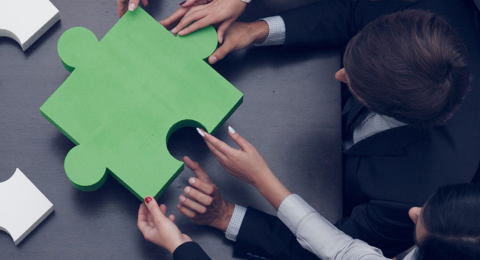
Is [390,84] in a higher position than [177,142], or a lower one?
higher

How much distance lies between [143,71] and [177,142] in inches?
9.2

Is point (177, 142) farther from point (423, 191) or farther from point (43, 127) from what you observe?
point (423, 191)

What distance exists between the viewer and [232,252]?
123cm

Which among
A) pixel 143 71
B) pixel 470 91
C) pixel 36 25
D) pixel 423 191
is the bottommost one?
pixel 423 191

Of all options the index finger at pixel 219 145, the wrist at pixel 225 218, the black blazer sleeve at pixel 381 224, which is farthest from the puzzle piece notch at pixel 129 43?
the black blazer sleeve at pixel 381 224

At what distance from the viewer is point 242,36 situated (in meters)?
1.35

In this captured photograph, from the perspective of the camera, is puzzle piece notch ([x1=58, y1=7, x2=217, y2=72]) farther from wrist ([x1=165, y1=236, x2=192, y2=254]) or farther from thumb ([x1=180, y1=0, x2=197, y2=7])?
wrist ([x1=165, y1=236, x2=192, y2=254])

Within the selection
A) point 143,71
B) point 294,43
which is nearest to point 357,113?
point 294,43

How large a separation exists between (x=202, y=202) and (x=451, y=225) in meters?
0.63

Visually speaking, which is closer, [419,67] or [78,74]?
[419,67]

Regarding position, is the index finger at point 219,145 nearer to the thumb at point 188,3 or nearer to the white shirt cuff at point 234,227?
the white shirt cuff at point 234,227

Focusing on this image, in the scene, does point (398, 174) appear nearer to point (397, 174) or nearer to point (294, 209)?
point (397, 174)

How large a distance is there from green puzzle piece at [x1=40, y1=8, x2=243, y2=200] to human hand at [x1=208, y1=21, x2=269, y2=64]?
64 mm

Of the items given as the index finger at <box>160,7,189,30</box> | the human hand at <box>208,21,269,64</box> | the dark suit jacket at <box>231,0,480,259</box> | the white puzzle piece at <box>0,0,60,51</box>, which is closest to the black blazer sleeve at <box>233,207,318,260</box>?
the dark suit jacket at <box>231,0,480,259</box>
